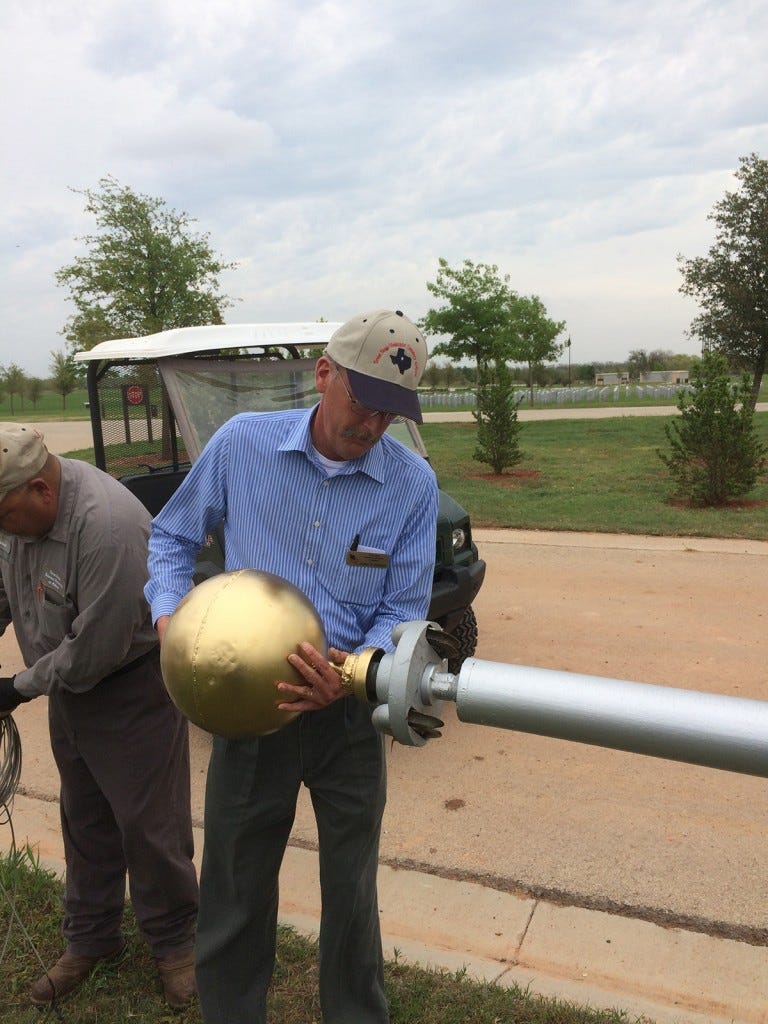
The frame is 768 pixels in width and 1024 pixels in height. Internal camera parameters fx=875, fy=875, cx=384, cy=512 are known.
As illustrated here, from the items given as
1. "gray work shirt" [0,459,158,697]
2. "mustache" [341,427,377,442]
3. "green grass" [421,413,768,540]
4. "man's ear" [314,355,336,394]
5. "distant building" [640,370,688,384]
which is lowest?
"green grass" [421,413,768,540]

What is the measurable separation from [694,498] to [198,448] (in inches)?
289

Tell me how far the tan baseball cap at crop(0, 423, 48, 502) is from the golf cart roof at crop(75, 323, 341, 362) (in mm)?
2829

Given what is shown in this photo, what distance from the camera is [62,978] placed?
9.73 feet

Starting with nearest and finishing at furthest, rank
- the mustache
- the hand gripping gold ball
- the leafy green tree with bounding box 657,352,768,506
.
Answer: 1. the hand gripping gold ball
2. the mustache
3. the leafy green tree with bounding box 657,352,768,506

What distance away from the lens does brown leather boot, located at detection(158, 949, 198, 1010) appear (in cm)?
288

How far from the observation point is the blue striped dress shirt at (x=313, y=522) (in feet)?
7.38

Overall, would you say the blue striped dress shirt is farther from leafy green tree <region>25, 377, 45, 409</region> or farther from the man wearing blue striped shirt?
leafy green tree <region>25, 377, 45, 409</region>

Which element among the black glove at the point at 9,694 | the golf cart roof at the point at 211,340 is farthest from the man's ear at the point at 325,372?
the golf cart roof at the point at 211,340

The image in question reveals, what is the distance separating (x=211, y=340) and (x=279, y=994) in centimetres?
385

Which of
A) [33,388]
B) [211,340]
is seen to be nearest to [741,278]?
[211,340]

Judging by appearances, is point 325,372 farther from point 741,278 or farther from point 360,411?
point 741,278

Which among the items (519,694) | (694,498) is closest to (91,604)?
(519,694)

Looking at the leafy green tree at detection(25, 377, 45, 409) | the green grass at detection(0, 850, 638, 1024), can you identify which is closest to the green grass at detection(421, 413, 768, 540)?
the green grass at detection(0, 850, 638, 1024)

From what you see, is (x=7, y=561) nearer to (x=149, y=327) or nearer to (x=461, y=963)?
(x=461, y=963)
